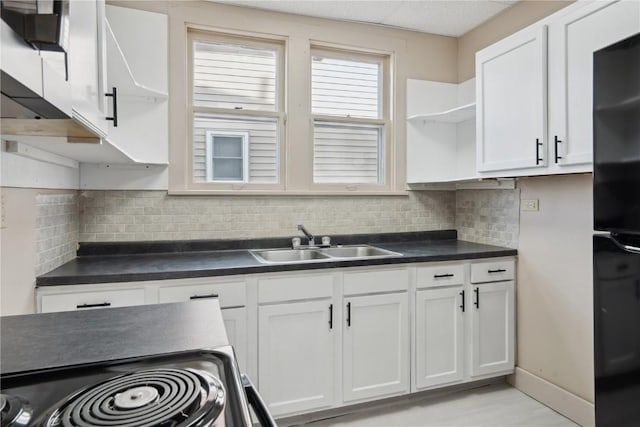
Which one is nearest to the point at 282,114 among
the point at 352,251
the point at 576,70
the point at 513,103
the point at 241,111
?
the point at 241,111

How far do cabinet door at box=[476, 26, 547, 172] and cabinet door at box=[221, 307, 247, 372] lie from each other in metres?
1.74

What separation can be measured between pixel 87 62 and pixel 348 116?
2.17 metres

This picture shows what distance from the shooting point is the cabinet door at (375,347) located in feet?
7.50

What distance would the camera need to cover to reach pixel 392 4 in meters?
2.72

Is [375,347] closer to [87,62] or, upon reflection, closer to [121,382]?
[121,382]

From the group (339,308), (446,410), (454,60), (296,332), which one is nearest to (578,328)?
(446,410)

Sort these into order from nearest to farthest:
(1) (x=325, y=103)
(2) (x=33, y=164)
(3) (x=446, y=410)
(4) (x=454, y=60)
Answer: (2) (x=33, y=164), (3) (x=446, y=410), (1) (x=325, y=103), (4) (x=454, y=60)

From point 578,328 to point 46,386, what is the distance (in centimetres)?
257

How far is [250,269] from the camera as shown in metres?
2.09

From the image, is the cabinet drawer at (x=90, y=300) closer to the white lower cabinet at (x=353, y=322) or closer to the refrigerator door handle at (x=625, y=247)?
the white lower cabinet at (x=353, y=322)

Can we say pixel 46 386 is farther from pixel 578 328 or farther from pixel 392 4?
pixel 392 4

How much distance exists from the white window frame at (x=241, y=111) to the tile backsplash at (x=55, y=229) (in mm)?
710

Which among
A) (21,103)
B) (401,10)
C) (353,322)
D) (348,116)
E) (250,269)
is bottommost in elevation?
(353,322)

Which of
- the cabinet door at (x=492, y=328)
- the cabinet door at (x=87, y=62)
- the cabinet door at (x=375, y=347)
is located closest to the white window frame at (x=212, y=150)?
the cabinet door at (x=375, y=347)
